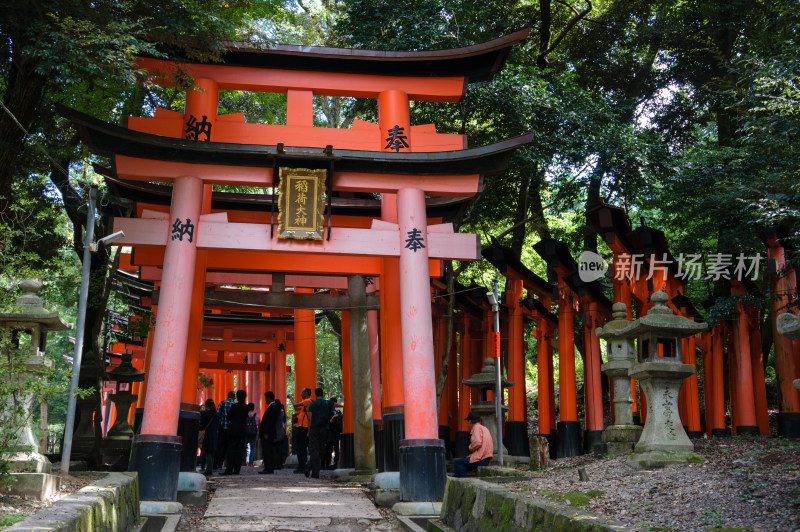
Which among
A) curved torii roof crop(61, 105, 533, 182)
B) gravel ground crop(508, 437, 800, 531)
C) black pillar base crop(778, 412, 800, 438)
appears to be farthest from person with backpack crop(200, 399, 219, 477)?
black pillar base crop(778, 412, 800, 438)

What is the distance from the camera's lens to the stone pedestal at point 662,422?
364 inches

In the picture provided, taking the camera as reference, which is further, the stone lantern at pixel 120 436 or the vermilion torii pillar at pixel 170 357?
the stone lantern at pixel 120 436

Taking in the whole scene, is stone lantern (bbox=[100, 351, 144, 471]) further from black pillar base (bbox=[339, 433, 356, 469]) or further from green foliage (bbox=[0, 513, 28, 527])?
green foliage (bbox=[0, 513, 28, 527])

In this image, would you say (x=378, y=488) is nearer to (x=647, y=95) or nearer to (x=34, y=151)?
(x=34, y=151)

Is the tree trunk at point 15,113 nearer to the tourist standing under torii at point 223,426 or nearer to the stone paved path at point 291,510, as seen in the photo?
the stone paved path at point 291,510

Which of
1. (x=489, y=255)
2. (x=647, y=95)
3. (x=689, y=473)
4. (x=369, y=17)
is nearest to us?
(x=689, y=473)

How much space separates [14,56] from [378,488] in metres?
7.79

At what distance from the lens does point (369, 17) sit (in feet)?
53.6

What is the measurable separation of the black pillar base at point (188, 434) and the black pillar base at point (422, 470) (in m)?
3.65

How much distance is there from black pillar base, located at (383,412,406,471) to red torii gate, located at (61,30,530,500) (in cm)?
145

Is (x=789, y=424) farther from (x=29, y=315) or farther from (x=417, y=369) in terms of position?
(x=29, y=315)

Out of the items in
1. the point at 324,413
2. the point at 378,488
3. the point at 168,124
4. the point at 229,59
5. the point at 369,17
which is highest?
the point at 369,17

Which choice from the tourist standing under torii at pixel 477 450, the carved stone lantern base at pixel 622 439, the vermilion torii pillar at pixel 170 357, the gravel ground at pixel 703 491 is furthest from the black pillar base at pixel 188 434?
the carved stone lantern base at pixel 622 439

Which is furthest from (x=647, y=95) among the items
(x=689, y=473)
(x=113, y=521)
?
(x=113, y=521)
